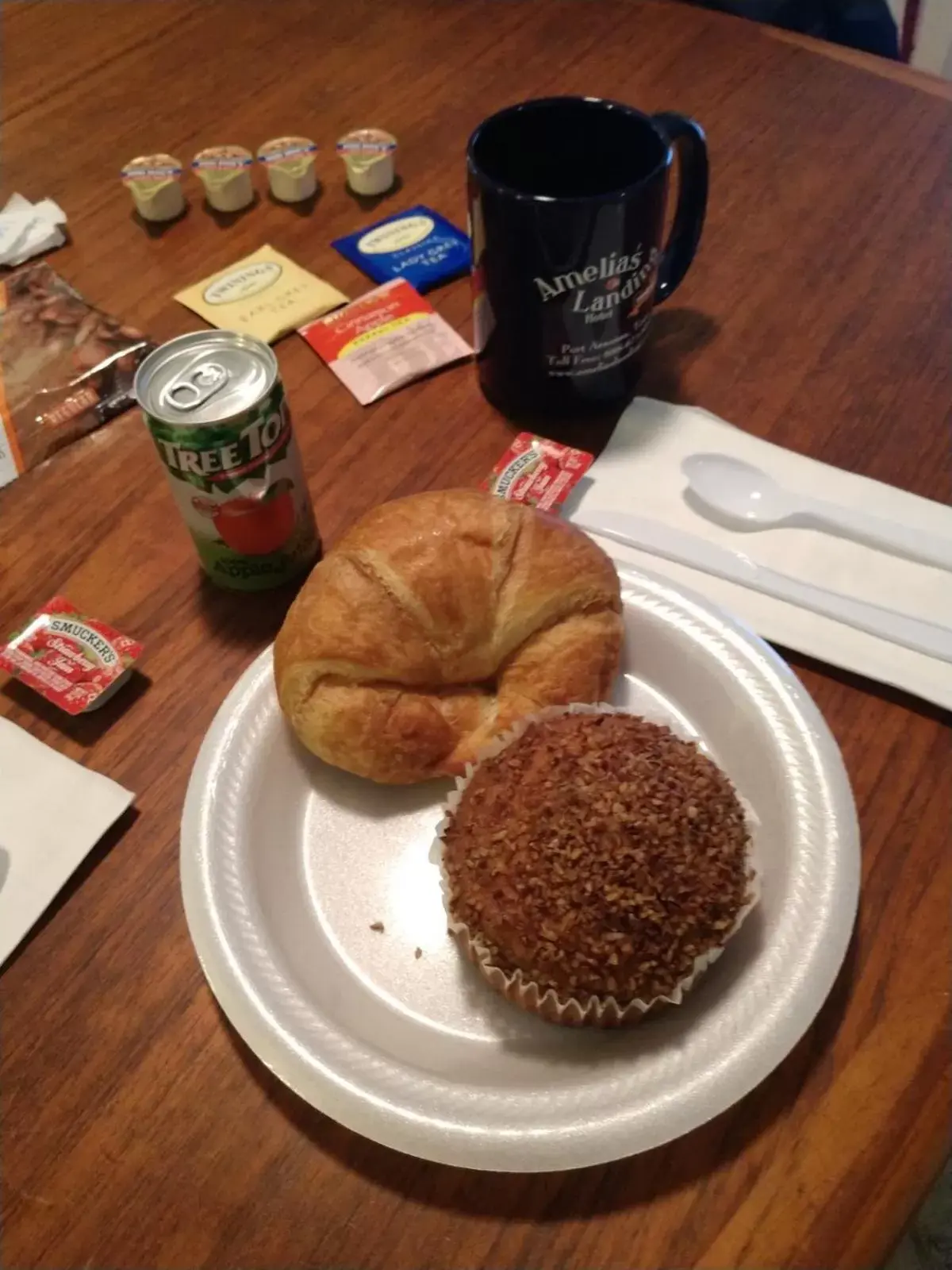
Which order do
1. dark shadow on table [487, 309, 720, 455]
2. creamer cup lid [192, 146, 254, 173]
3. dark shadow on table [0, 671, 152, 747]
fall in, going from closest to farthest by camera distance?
dark shadow on table [0, 671, 152, 747] < dark shadow on table [487, 309, 720, 455] < creamer cup lid [192, 146, 254, 173]

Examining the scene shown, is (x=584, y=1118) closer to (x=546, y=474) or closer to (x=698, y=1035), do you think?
(x=698, y=1035)

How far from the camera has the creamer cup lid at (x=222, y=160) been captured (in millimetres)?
1108

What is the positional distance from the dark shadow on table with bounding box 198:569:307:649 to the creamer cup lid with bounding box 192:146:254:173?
0.60 metres

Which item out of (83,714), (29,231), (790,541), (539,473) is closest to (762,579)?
(790,541)

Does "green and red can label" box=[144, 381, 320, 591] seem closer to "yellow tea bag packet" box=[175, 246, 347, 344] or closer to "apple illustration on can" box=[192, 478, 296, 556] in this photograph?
"apple illustration on can" box=[192, 478, 296, 556]

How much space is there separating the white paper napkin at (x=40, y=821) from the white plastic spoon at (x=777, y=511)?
1.84ft

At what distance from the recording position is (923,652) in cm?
71

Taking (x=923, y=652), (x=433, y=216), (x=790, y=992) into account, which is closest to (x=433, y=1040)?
(x=790, y=992)

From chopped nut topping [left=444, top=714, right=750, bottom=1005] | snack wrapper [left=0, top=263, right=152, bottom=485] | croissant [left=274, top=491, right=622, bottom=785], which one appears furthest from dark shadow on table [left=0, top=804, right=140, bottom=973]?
snack wrapper [left=0, top=263, right=152, bottom=485]

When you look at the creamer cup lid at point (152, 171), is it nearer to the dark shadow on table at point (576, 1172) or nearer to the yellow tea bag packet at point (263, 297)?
the yellow tea bag packet at point (263, 297)

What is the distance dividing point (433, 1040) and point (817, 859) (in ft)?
0.93

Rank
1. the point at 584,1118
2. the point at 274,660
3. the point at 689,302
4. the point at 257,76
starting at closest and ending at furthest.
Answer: the point at 584,1118, the point at 274,660, the point at 689,302, the point at 257,76

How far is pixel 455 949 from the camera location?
64 centimetres

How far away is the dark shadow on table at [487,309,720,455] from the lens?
902 millimetres
